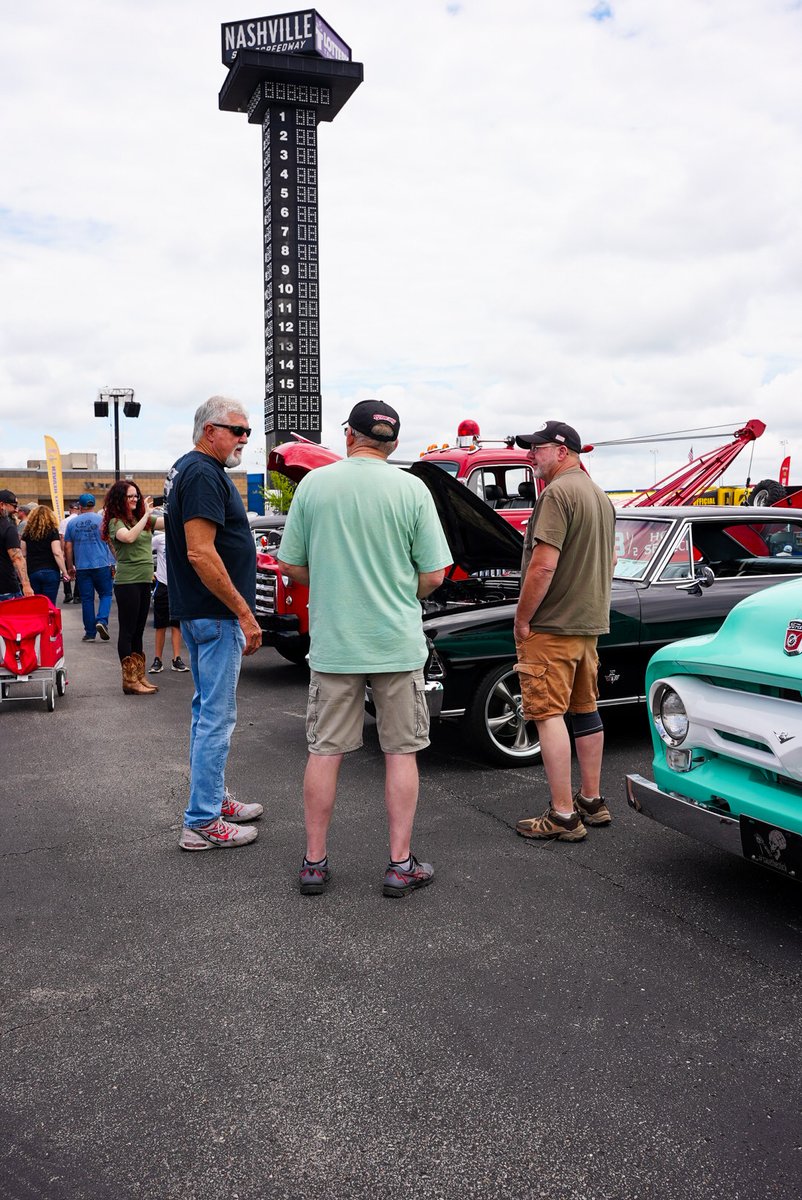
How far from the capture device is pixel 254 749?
245 inches

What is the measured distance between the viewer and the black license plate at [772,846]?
292 cm

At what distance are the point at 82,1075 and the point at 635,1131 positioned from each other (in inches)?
57.7

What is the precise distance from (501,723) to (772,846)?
2612mm

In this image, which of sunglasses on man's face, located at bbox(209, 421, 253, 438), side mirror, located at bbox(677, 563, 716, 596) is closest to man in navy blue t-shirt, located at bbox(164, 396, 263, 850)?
sunglasses on man's face, located at bbox(209, 421, 253, 438)

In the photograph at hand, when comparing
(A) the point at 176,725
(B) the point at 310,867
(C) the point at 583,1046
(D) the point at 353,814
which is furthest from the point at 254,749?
(C) the point at 583,1046

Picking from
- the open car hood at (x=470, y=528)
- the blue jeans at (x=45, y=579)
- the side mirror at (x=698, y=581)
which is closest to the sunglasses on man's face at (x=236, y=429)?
the open car hood at (x=470, y=528)

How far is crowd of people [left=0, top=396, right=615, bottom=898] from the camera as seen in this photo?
3.59 metres

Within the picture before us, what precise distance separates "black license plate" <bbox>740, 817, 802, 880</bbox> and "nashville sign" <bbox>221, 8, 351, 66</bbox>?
70.8 m

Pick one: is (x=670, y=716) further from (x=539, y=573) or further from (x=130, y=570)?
(x=130, y=570)

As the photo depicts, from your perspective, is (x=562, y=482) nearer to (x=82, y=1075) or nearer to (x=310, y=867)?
(x=310, y=867)

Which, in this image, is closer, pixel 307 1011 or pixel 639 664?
pixel 307 1011

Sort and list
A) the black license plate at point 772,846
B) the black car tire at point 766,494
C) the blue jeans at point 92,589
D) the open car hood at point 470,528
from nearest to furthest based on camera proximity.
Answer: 1. the black license plate at point 772,846
2. the open car hood at point 470,528
3. the blue jeans at point 92,589
4. the black car tire at point 766,494

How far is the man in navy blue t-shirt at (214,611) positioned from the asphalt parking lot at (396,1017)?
0.24m

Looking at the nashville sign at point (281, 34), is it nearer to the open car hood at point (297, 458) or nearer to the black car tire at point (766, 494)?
the black car tire at point (766, 494)
